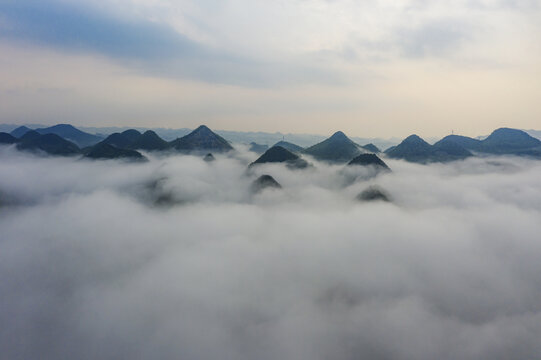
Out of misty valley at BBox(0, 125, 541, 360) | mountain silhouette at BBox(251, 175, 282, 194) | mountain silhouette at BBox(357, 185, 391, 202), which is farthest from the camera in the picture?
mountain silhouette at BBox(251, 175, 282, 194)

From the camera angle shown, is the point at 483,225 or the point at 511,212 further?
the point at 511,212

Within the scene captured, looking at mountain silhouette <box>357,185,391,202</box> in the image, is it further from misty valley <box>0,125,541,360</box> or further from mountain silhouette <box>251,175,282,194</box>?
mountain silhouette <box>251,175,282,194</box>

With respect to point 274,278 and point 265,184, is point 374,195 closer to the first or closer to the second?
point 265,184

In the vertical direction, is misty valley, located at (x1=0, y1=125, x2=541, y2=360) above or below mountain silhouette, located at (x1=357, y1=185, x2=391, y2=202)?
below

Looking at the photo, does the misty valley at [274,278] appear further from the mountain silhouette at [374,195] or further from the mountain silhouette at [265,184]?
the mountain silhouette at [374,195]

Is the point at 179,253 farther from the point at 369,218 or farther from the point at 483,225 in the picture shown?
the point at 483,225

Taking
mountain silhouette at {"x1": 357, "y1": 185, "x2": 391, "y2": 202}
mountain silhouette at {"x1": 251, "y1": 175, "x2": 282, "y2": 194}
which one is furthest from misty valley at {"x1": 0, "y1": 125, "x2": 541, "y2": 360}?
mountain silhouette at {"x1": 357, "y1": 185, "x2": 391, "y2": 202}

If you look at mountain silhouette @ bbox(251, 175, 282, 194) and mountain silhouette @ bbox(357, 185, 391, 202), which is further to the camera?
mountain silhouette @ bbox(251, 175, 282, 194)

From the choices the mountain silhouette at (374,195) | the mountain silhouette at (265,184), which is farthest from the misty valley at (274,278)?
the mountain silhouette at (374,195)

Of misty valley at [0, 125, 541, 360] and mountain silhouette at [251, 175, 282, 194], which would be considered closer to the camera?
misty valley at [0, 125, 541, 360]

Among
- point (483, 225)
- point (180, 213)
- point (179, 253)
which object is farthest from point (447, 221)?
point (180, 213)

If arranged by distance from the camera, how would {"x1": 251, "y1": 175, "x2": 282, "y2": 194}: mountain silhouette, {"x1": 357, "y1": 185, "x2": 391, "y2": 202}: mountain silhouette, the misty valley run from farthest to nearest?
{"x1": 251, "y1": 175, "x2": 282, "y2": 194}: mountain silhouette
{"x1": 357, "y1": 185, "x2": 391, "y2": 202}: mountain silhouette
the misty valley
